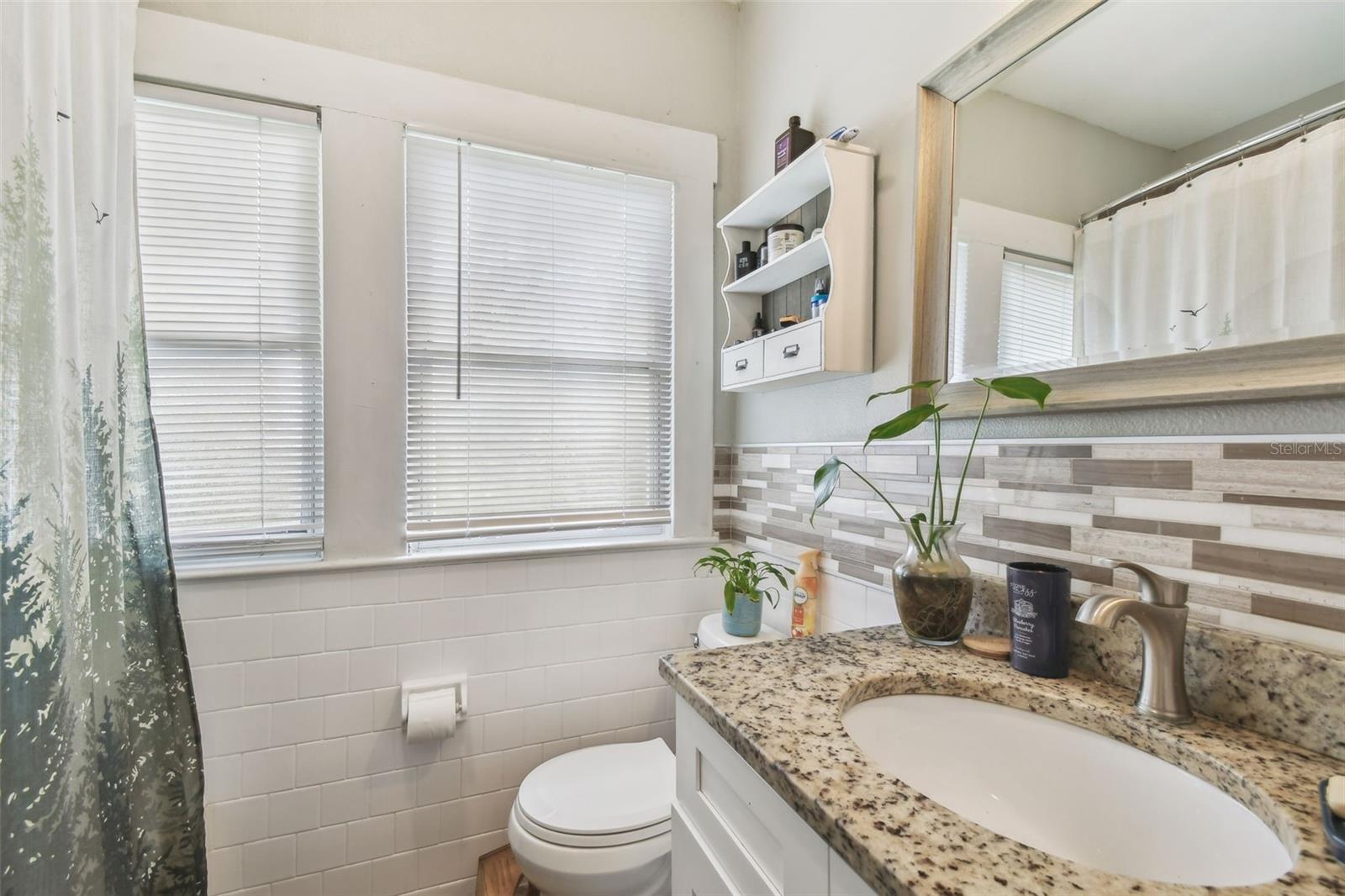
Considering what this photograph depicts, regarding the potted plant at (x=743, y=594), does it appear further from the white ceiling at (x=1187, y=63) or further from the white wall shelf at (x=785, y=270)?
the white ceiling at (x=1187, y=63)

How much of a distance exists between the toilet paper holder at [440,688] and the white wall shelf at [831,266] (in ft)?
3.76

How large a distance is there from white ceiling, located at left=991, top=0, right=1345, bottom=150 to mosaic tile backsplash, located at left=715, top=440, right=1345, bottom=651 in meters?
0.42

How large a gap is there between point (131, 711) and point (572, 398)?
119cm

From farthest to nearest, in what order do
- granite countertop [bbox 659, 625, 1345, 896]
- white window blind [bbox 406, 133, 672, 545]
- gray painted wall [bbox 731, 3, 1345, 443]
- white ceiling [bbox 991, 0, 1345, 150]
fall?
white window blind [bbox 406, 133, 672, 545]
gray painted wall [bbox 731, 3, 1345, 443]
white ceiling [bbox 991, 0, 1345, 150]
granite countertop [bbox 659, 625, 1345, 896]

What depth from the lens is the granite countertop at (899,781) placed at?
1.51ft

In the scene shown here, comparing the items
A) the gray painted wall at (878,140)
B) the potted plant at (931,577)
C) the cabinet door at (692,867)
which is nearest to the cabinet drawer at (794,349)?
the gray painted wall at (878,140)

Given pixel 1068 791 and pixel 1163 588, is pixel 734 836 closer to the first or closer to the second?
pixel 1068 791

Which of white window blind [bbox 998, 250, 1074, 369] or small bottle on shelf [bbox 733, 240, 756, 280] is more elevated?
small bottle on shelf [bbox 733, 240, 756, 280]

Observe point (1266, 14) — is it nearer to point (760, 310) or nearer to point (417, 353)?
point (760, 310)

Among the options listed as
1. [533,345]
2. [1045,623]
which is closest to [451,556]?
[533,345]

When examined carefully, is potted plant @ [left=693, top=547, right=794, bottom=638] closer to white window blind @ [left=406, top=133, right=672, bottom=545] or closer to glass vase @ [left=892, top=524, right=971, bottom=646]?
white window blind @ [left=406, top=133, right=672, bottom=545]

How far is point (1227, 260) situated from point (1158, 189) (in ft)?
0.47

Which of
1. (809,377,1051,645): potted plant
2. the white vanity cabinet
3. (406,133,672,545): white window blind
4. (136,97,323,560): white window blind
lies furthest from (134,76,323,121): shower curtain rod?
the white vanity cabinet

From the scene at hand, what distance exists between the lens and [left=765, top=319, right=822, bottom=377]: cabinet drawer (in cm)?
131
